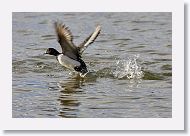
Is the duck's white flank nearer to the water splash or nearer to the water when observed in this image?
the water

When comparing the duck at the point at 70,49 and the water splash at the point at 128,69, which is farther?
the water splash at the point at 128,69

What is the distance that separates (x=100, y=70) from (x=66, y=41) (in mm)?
878

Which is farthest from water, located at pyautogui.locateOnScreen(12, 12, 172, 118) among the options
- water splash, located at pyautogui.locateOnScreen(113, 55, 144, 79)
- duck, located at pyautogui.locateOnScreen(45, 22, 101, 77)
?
duck, located at pyautogui.locateOnScreen(45, 22, 101, 77)

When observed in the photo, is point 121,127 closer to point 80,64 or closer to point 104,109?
point 104,109

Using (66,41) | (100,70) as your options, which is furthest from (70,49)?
(100,70)

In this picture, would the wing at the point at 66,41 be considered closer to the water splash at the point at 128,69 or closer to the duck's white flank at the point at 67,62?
the duck's white flank at the point at 67,62

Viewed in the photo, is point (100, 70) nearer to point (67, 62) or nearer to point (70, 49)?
point (67, 62)

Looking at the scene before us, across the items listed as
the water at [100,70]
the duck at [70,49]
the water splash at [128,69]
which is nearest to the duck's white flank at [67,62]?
the duck at [70,49]

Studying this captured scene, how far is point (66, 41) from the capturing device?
763 cm

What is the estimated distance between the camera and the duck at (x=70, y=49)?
7.50 meters

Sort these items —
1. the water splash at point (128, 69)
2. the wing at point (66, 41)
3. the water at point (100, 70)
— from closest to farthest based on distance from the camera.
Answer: the water at point (100, 70), the wing at point (66, 41), the water splash at point (128, 69)

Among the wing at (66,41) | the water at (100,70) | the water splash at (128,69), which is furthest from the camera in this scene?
the water splash at (128,69)

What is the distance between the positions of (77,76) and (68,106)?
128 centimetres

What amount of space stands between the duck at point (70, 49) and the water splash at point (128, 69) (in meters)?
0.38
